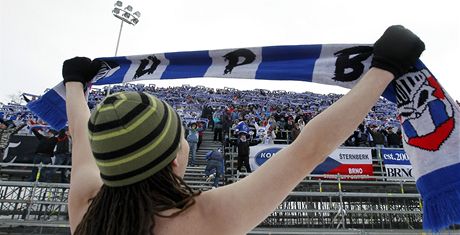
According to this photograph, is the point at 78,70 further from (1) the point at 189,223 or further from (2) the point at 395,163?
(2) the point at 395,163

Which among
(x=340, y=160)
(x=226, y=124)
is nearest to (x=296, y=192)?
(x=340, y=160)

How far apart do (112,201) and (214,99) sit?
2633 cm

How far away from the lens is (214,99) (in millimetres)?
27359

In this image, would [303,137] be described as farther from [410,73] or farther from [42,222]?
[42,222]

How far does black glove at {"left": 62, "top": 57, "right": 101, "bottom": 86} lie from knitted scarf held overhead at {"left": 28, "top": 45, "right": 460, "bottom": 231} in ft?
2.14

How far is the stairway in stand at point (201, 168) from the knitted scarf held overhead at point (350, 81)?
5.72 m

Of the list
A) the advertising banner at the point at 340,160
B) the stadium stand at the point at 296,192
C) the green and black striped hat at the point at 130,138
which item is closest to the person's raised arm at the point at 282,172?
the green and black striped hat at the point at 130,138

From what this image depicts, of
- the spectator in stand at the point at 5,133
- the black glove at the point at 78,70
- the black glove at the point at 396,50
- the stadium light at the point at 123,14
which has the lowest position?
the black glove at the point at 396,50

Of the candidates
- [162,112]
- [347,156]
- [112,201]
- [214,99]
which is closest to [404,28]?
[162,112]

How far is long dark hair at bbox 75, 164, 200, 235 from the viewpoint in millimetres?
1024

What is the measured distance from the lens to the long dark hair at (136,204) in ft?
3.36

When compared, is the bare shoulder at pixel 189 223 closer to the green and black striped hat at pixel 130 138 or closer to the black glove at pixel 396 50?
the green and black striped hat at pixel 130 138

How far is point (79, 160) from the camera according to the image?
4.53 ft

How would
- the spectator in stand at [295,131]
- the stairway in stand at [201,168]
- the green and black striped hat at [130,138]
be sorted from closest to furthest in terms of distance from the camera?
1. the green and black striped hat at [130,138]
2. the stairway in stand at [201,168]
3. the spectator in stand at [295,131]
